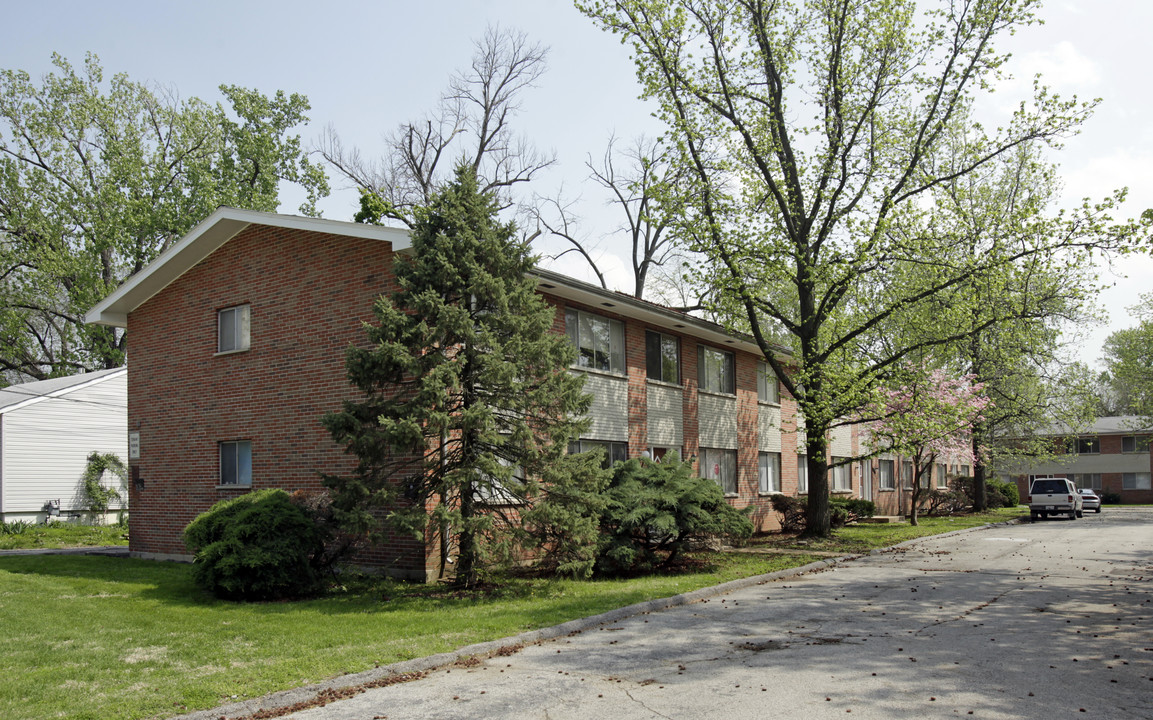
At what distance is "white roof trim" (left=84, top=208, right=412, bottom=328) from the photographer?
15258 mm

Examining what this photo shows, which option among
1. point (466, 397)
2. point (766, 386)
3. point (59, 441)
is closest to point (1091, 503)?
point (766, 386)

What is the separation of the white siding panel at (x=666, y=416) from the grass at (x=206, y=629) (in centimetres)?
598

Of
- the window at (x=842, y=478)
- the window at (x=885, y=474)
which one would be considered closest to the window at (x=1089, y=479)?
the window at (x=885, y=474)

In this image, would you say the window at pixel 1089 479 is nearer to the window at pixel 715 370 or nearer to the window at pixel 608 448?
the window at pixel 715 370

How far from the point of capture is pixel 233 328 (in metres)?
18.2

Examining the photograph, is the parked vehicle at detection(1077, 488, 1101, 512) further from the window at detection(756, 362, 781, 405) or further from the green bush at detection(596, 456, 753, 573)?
the green bush at detection(596, 456, 753, 573)

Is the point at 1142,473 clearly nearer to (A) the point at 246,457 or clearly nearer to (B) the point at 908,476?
(B) the point at 908,476

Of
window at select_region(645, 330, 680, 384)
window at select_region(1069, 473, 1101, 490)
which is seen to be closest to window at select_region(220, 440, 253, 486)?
window at select_region(645, 330, 680, 384)

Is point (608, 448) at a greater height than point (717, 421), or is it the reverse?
point (717, 421)

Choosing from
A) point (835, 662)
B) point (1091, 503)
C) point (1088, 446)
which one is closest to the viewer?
point (835, 662)

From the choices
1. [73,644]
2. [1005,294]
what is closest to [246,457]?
[73,644]

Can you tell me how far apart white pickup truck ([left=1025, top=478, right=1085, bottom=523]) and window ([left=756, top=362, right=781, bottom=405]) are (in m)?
16.4

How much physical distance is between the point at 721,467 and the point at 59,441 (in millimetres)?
23214

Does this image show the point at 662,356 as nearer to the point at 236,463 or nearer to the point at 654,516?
the point at 654,516
